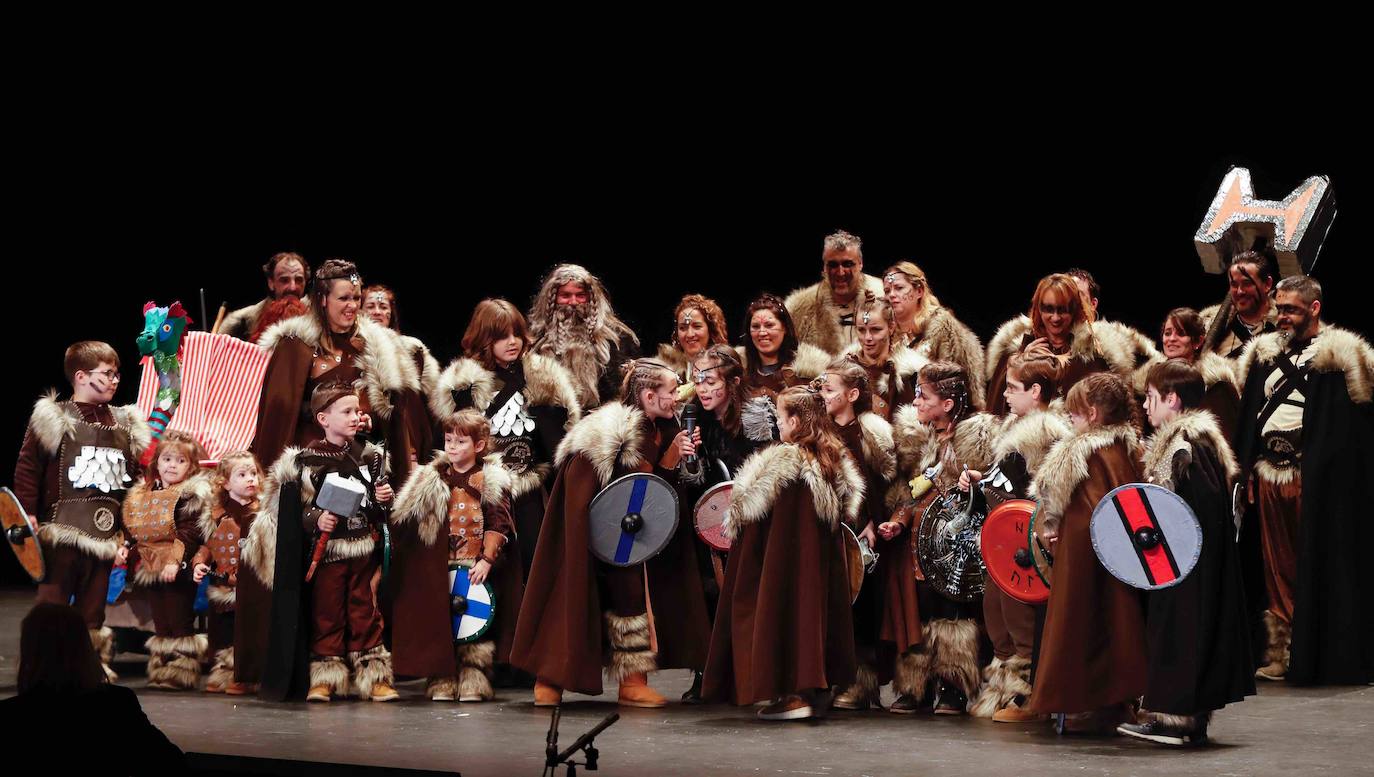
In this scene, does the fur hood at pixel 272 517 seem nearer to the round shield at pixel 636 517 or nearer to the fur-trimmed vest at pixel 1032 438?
the round shield at pixel 636 517

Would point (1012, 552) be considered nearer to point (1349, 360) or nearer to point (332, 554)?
point (1349, 360)

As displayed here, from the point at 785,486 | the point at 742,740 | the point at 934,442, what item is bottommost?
the point at 742,740

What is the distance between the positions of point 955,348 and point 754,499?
175 cm

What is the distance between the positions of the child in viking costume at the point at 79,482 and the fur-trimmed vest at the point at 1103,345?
3.63 meters

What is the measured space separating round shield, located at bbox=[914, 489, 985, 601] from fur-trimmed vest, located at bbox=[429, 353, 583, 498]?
1.59 meters

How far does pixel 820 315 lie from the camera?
802cm

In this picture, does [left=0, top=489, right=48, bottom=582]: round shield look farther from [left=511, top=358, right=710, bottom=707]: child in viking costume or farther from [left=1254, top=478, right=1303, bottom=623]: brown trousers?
[left=1254, top=478, right=1303, bottom=623]: brown trousers

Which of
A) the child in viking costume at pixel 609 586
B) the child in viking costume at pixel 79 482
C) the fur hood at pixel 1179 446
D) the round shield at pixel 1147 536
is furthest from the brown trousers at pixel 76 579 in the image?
the fur hood at pixel 1179 446

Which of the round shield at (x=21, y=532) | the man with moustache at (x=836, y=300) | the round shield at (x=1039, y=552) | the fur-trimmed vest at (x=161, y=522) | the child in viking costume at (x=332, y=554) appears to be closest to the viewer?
the round shield at (x=1039, y=552)

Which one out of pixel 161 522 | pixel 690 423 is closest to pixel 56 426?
pixel 161 522

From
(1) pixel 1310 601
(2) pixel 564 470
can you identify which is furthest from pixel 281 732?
(1) pixel 1310 601

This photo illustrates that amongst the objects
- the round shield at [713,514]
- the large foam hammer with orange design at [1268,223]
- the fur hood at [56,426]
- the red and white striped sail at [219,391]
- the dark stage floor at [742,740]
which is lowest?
the dark stage floor at [742,740]

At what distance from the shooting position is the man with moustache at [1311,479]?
6965 mm

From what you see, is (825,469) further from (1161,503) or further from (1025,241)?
(1025,241)
